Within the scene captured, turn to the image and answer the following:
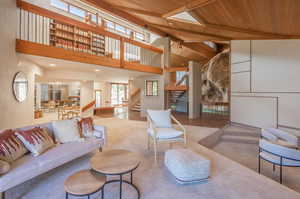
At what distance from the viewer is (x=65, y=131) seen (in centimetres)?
256

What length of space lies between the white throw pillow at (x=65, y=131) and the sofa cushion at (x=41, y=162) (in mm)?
141

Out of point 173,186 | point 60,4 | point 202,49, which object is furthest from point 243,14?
point 60,4

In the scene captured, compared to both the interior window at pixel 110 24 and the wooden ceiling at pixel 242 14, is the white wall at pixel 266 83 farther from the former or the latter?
the interior window at pixel 110 24

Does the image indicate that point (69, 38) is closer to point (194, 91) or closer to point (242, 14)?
point (194, 91)

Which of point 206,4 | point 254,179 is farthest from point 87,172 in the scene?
point 206,4

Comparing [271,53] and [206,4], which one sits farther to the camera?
[271,53]

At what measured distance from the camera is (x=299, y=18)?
3.00 metres

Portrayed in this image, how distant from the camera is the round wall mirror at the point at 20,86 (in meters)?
3.19

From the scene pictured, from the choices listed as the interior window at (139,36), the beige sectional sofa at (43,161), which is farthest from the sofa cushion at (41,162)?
the interior window at (139,36)

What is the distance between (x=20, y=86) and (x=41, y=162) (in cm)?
253

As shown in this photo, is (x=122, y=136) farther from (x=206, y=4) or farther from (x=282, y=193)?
(x=206, y=4)

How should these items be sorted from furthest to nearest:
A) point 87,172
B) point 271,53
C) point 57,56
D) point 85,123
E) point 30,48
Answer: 1. point 271,53
2. point 57,56
3. point 30,48
4. point 85,123
5. point 87,172

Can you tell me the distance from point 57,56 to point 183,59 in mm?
9445

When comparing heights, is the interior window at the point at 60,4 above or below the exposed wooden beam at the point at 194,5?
above
